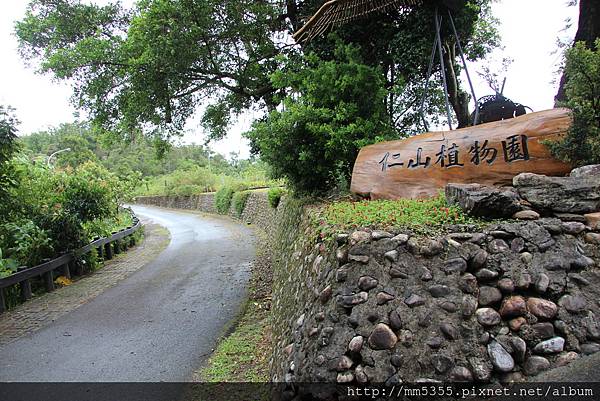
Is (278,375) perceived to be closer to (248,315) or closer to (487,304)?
(487,304)

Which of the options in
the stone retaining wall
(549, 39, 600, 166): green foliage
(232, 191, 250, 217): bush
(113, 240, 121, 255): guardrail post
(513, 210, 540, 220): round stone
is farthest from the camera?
(232, 191, 250, 217): bush

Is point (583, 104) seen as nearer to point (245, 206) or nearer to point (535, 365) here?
point (535, 365)

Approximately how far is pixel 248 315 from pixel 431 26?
5803mm

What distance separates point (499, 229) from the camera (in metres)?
2.59

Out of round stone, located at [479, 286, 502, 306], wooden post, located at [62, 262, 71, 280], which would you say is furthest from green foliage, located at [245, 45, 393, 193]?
wooden post, located at [62, 262, 71, 280]

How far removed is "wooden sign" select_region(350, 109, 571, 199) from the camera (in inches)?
145

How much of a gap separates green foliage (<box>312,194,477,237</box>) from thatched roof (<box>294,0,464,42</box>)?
11.8 ft

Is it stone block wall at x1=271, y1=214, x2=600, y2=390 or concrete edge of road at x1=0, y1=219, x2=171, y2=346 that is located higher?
stone block wall at x1=271, y1=214, x2=600, y2=390

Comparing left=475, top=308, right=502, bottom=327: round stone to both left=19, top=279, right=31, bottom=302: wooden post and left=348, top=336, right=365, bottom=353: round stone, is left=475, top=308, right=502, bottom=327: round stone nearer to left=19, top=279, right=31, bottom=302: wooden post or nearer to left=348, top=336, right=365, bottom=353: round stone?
left=348, top=336, right=365, bottom=353: round stone

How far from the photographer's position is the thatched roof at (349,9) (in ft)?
19.1

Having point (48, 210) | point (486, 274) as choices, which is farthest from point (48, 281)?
point (486, 274)

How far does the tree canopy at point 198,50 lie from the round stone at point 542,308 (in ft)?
15.5

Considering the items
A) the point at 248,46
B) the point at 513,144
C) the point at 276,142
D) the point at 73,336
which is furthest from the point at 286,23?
the point at 73,336

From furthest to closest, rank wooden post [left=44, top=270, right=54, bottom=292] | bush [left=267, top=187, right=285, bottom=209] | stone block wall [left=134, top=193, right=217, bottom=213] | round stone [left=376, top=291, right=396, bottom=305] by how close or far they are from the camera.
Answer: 1. stone block wall [left=134, top=193, right=217, bottom=213]
2. bush [left=267, top=187, right=285, bottom=209]
3. wooden post [left=44, top=270, right=54, bottom=292]
4. round stone [left=376, top=291, right=396, bottom=305]
